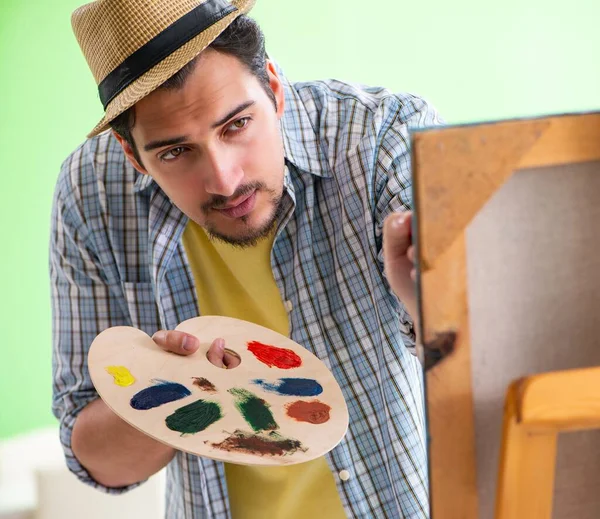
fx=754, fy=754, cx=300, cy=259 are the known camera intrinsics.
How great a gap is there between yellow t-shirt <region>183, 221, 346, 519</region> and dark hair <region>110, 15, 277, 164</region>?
0.87ft

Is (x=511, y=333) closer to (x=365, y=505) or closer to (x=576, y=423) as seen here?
(x=576, y=423)

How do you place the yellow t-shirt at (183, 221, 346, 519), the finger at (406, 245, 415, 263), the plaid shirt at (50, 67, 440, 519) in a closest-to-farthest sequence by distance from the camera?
1. the finger at (406, 245, 415, 263)
2. the plaid shirt at (50, 67, 440, 519)
3. the yellow t-shirt at (183, 221, 346, 519)

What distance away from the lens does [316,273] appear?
1.42 metres

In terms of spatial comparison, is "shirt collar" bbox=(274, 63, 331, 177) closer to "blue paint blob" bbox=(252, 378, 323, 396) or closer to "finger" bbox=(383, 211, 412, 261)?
"blue paint blob" bbox=(252, 378, 323, 396)

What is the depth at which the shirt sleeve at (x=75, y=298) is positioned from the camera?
151cm

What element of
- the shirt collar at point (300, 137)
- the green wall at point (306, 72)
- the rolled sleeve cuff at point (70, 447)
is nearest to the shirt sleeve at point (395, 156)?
the shirt collar at point (300, 137)

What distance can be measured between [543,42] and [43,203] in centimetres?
217

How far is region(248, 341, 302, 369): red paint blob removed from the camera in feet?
3.61

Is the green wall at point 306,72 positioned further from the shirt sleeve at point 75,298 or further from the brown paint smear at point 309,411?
the brown paint smear at point 309,411

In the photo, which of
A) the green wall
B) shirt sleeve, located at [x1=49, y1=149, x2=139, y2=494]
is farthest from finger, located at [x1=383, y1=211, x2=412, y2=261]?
the green wall

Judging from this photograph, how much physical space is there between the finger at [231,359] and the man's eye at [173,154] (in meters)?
0.36

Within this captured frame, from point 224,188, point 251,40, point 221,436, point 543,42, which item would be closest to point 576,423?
point 221,436

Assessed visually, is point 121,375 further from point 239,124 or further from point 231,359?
point 239,124

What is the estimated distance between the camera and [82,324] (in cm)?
151
